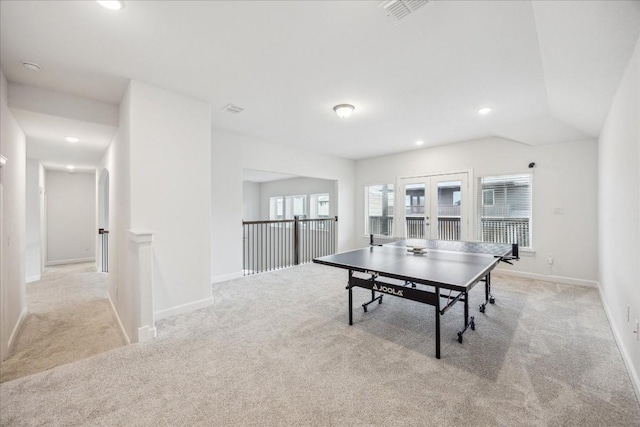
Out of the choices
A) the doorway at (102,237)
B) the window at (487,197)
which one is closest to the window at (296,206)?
the doorway at (102,237)

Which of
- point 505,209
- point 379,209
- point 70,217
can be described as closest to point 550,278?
point 505,209

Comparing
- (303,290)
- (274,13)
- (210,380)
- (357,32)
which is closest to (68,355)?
(210,380)

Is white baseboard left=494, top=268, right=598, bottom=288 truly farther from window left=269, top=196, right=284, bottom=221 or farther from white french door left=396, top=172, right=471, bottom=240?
window left=269, top=196, right=284, bottom=221

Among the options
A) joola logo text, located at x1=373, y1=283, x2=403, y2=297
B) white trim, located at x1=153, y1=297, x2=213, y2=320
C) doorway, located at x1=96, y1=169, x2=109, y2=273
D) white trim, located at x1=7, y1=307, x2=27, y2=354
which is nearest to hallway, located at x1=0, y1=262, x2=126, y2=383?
white trim, located at x1=7, y1=307, x2=27, y2=354

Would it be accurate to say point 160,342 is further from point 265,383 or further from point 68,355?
point 265,383

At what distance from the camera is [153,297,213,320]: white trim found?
3075 millimetres

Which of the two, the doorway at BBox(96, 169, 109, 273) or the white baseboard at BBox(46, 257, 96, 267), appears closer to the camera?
the doorway at BBox(96, 169, 109, 273)

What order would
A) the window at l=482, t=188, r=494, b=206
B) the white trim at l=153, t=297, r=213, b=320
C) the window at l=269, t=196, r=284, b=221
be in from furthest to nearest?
the window at l=269, t=196, r=284, b=221, the window at l=482, t=188, r=494, b=206, the white trim at l=153, t=297, r=213, b=320

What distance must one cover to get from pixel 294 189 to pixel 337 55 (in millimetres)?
6996

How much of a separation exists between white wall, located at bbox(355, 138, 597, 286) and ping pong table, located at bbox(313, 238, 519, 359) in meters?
1.85

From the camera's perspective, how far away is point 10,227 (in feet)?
9.12

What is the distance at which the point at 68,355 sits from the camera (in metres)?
2.56

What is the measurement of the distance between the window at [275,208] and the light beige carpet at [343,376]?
275 inches

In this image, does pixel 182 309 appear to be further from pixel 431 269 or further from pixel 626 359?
pixel 626 359
